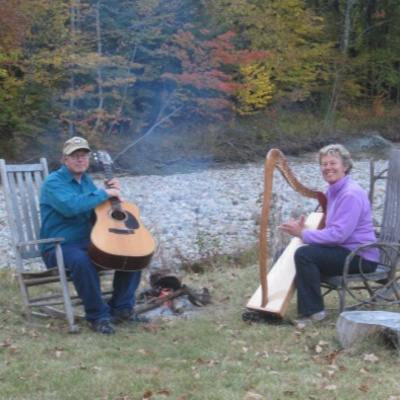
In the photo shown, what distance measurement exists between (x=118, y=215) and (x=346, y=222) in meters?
1.54

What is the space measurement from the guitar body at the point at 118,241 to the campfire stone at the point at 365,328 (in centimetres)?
143

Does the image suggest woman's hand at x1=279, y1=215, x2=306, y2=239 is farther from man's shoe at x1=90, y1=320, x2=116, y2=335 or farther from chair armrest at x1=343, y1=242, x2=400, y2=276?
man's shoe at x1=90, y1=320, x2=116, y2=335

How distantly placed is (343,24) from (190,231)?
15526 millimetres

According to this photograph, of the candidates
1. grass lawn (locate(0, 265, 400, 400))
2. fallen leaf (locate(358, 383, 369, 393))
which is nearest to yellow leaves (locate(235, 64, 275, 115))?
grass lawn (locate(0, 265, 400, 400))

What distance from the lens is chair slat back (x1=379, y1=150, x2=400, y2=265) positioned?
5309 mm

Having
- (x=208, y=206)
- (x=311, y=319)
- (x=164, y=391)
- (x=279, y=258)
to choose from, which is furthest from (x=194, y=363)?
(x=208, y=206)

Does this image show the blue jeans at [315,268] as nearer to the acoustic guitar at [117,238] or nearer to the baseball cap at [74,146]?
the acoustic guitar at [117,238]

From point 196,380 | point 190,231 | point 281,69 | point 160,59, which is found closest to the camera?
point 196,380

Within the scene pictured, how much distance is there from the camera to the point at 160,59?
67.8 feet

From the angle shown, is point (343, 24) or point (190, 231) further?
point (343, 24)

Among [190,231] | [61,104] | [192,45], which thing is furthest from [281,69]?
[190,231]

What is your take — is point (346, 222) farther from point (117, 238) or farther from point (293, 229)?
point (117, 238)

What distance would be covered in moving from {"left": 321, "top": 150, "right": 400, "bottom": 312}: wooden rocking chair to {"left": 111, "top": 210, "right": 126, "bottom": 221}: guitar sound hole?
4.60 feet

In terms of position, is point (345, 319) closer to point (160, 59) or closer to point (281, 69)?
point (160, 59)
